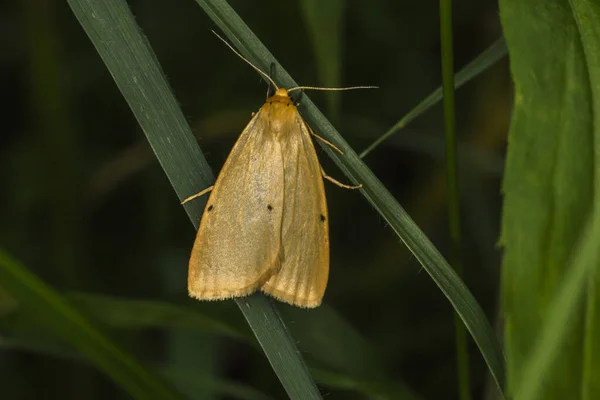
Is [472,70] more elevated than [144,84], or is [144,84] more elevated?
[144,84]

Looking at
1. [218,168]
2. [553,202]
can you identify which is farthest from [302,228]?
[218,168]

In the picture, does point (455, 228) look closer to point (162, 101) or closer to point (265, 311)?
point (265, 311)

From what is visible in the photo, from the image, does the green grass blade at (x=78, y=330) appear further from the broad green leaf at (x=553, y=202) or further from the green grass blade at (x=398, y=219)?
the broad green leaf at (x=553, y=202)

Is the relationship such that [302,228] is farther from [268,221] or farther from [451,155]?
[451,155]

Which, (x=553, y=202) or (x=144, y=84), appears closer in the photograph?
(x=553, y=202)

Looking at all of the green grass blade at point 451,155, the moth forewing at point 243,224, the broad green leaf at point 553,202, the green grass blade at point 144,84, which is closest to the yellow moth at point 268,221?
the moth forewing at point 243,224

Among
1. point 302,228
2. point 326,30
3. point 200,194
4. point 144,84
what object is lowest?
point 302,228
